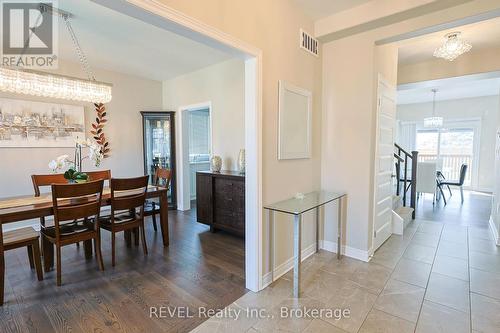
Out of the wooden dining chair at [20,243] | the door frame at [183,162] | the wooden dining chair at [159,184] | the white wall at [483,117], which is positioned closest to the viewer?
the wooden dining chair at [20,243]

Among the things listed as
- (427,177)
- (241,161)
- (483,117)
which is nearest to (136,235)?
(241,161)

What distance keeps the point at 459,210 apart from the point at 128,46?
664cm

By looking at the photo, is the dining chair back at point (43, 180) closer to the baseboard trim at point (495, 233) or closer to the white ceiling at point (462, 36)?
the white ceiling at point (462, 36)

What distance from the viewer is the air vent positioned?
263 cm

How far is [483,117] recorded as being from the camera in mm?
6887

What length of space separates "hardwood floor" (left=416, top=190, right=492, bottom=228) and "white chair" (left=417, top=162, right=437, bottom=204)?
0.40 meters

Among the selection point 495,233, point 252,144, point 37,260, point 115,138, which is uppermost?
point 115,138

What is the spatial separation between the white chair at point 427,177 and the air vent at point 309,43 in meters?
4.01

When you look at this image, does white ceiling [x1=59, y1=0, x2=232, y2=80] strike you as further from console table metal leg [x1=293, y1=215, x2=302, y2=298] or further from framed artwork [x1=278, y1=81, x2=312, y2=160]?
console table metal leg [x1=293, y1=215, x2=302, y2=298]

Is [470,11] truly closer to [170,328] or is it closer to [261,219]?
[261,219]

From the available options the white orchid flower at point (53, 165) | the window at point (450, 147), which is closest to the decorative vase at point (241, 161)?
the white orchid flower at point (53, 165)

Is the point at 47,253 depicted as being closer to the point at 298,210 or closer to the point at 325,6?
the point at 298,210

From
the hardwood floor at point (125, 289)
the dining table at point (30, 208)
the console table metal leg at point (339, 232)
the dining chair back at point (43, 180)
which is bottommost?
the hardwood floor at point (125, 289)

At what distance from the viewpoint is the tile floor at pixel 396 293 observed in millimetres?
1789
